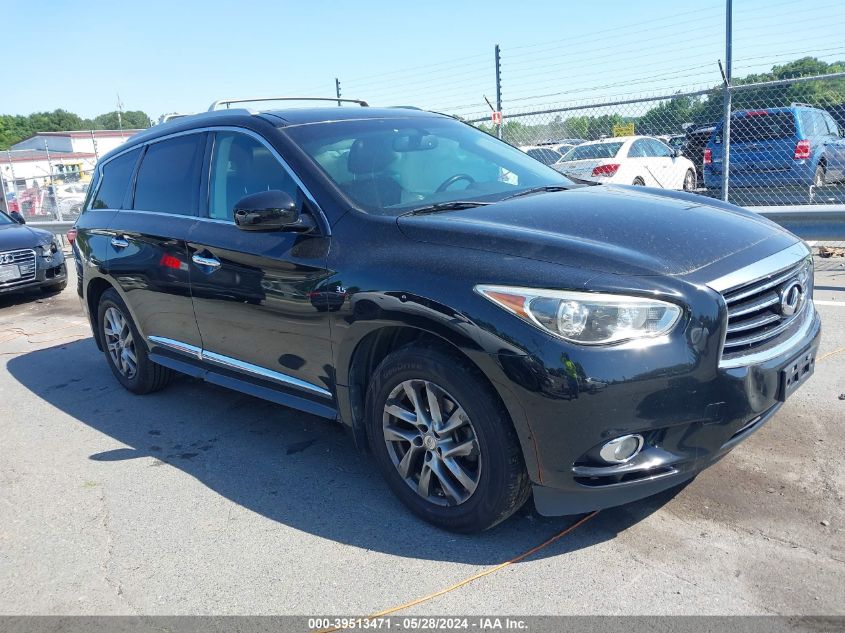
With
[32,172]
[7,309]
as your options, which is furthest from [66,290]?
[32,172]

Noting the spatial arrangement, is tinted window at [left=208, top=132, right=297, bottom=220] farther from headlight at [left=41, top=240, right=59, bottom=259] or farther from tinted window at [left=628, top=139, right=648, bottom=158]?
tinted window at [left=628, top=139, right=648, bottom=158]

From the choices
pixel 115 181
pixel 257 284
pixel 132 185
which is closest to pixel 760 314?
pixel 257 284

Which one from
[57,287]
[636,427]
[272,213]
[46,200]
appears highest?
[272,213]

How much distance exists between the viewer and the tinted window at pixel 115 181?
17.5 ft

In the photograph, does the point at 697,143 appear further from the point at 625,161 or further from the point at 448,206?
the point at 448,206

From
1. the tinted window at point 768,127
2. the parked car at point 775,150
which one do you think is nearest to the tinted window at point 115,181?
the parked car at point 775,150

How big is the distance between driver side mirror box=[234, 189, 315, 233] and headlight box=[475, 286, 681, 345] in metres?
1.38

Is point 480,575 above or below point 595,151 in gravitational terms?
below

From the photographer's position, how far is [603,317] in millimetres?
2656

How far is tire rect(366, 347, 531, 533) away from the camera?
2.87 metres

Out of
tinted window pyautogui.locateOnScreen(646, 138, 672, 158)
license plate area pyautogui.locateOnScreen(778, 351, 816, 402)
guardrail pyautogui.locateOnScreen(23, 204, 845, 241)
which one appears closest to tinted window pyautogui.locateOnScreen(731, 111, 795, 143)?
tinted window pyautogui.locateOnScreen(646, 138, 672, 158)

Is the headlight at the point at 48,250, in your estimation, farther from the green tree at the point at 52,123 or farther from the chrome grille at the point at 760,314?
the green tree at the point at 52,123

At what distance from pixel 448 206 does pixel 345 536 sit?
5.24ft

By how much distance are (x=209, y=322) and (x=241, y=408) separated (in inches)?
37.5
